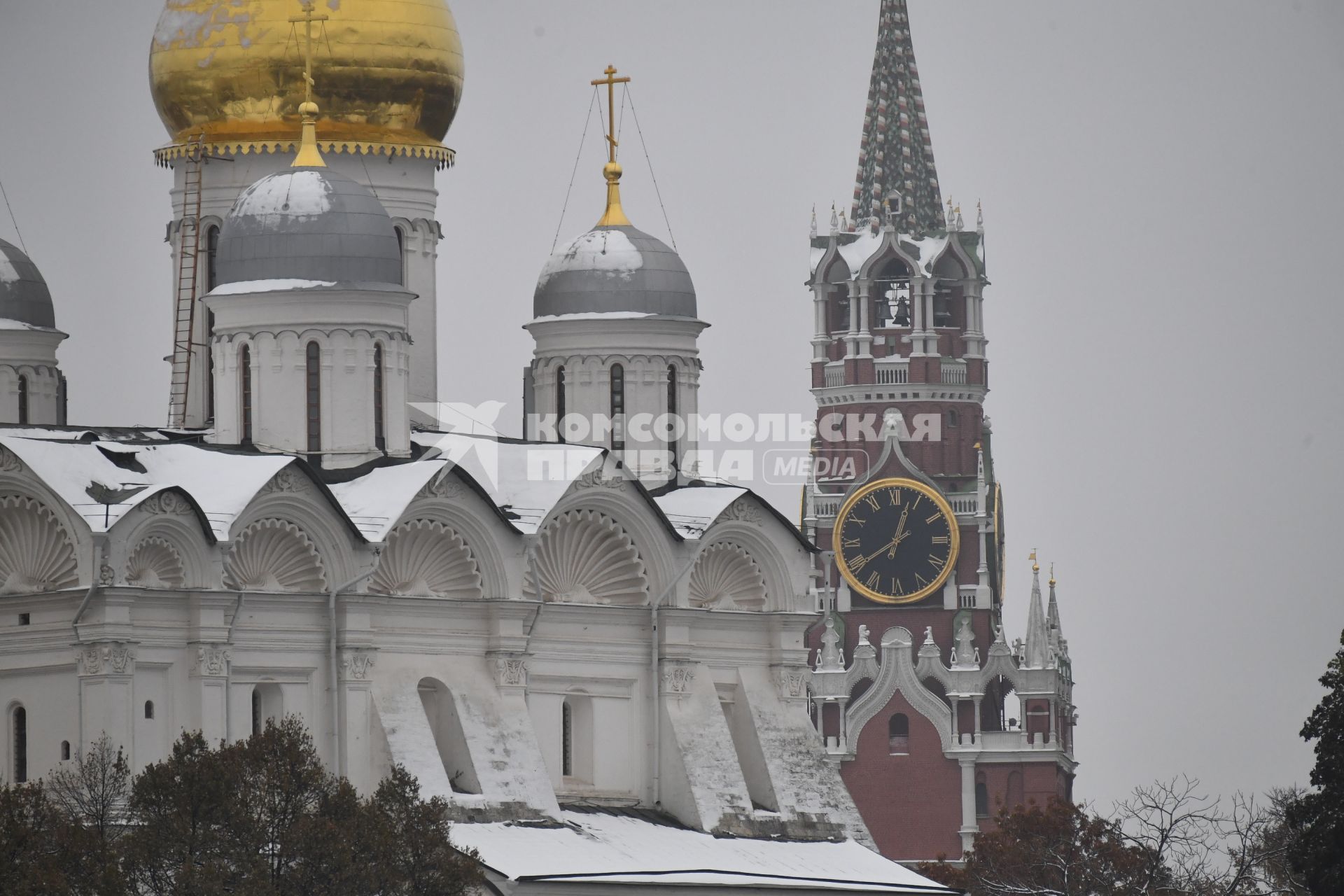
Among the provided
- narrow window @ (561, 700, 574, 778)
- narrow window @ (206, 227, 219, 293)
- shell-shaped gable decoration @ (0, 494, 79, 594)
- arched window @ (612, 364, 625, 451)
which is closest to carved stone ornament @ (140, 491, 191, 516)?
shell-shaped gable decoration @ (0, 494, 79, 594)

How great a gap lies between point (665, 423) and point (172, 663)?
1084cm

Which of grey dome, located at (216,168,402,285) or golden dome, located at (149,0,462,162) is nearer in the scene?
grey dome, located at (216,168,402,285)

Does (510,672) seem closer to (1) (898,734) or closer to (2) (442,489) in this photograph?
(2) (442,489)

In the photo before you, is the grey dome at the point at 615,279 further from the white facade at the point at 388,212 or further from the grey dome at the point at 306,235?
the grey dome at the point at 306,235

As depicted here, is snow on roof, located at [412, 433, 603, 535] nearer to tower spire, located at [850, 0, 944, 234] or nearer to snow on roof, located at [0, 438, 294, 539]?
snow on roof, located at [0, 438, 294, 539]

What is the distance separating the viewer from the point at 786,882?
164 feet

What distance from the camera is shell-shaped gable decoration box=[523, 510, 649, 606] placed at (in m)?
51.4

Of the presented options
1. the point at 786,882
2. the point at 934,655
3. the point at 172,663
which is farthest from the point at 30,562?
the point at 934,655

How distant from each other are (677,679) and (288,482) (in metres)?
7.37

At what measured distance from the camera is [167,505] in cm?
4591

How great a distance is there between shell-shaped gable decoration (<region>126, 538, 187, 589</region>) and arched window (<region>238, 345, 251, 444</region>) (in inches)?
157

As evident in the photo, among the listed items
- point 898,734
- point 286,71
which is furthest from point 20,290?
point 898,734

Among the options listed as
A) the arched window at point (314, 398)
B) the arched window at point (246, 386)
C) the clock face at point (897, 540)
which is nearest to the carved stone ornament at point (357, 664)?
the arched window at point (314, 398)

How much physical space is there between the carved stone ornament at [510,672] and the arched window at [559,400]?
5830 millimetres
